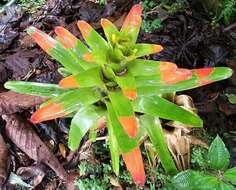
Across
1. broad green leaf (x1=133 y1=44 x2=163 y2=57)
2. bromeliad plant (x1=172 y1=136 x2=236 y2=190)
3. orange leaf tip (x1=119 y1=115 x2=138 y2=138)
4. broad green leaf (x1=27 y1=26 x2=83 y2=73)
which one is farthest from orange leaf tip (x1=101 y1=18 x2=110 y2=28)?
bromeliad plant (x1=172 y1=136 x2=236 y2=190)

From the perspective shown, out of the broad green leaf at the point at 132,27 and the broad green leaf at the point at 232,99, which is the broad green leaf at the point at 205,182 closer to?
the broad green leaf at the point at 232,99

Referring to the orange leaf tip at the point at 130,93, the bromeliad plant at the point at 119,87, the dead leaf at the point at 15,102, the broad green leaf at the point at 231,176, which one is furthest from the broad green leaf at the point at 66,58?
the broad green leaf at the point at 231,176

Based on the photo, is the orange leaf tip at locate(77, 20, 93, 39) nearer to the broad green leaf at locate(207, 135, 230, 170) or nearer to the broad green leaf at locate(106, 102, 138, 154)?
the broad green leaf at locate(106, 102, 138, 154)

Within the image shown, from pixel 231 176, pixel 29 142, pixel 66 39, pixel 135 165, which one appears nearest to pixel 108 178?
pixel 135 165

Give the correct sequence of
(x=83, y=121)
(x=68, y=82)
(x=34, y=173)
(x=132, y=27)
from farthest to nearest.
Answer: (x=34, y=173) < (x=83, y=121) < (x=132, y=27) < (x=68, y=82)

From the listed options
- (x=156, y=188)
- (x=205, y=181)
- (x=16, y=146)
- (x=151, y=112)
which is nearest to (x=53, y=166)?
(x=16, y=146)

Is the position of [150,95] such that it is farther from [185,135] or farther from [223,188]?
[223,188]

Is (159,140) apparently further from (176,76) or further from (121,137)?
(176,76)

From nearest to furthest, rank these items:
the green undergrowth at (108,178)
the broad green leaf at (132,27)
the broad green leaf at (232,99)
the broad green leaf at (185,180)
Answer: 1. the broad green leaf at (132,27)
2. the broad green leaf at (185,180)
3. the green undergrowth at (108,178)
4. the broad green leaf at (232,99)

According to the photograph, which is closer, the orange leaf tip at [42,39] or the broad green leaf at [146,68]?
the broad green leaf at [146,68]
